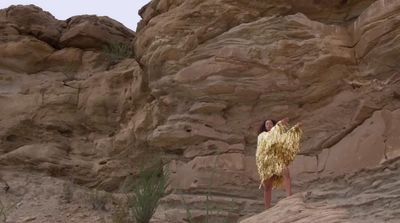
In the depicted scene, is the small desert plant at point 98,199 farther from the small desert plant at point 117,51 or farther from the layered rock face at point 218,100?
the small desert plant at point 117,51

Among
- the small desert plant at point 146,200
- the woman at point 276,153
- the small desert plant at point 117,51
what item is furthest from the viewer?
the small desert plant at point 117,51

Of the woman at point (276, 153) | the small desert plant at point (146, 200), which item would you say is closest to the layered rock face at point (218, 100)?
the small desert plant at point (146, 200)

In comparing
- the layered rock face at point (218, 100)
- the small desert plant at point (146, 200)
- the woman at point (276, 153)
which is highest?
the layered rock face at point (218, 100)

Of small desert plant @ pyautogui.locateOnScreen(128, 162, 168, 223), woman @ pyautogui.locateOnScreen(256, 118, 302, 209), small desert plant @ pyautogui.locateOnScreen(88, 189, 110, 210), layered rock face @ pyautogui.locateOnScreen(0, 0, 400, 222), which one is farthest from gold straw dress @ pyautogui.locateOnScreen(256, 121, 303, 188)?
small desert plant @ pyautogui.locateOnScreen(88, 189, 110, 210)

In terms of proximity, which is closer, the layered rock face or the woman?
the woman

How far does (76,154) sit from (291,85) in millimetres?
4293

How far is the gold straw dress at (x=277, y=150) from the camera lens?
8031mm

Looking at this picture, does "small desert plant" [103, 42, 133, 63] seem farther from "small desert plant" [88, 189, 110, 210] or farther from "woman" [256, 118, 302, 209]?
"woman" [256, 118, 302, 209]

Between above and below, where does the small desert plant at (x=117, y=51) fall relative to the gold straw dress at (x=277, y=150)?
above

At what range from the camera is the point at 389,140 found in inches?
336

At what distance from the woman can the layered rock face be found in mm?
716

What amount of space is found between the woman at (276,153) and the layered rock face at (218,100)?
0.72 meters

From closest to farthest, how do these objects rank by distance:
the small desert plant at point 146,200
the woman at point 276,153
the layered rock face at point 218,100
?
1. the woman at point 276,153
2. the small desert plant at point 146,200
3. the layered rock face at point 218,100

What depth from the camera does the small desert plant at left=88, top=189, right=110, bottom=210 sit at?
10.2 metres
